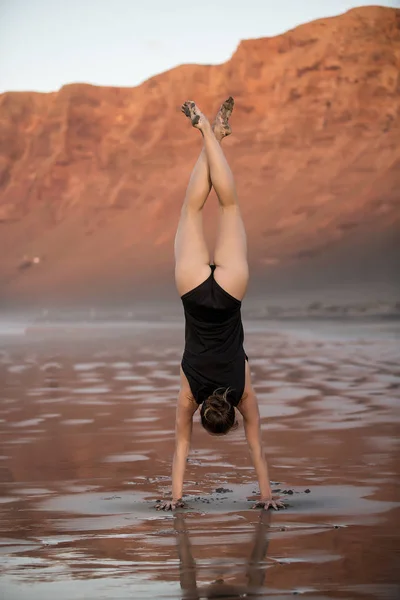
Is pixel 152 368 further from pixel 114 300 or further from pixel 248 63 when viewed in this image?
pixel 248 63

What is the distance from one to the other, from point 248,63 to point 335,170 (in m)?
19.0

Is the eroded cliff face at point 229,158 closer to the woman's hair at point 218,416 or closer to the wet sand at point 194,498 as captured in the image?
the wet sand at point 194,498

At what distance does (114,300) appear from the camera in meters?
92.9

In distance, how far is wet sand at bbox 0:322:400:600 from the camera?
5.07 m

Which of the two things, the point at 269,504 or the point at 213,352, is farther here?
the point at 213,352

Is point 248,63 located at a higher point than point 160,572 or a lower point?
higher

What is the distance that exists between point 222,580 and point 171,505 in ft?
6.31

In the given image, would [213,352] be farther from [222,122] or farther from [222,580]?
[222,580]

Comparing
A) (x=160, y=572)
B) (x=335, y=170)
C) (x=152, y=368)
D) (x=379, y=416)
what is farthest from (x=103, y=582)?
(x=335, y=170)

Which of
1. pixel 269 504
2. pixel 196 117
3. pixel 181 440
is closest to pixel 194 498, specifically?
pixel 181 440

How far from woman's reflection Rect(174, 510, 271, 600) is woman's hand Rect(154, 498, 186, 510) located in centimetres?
77

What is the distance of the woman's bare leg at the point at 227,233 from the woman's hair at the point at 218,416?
62cm

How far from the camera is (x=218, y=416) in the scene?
6.78 meters

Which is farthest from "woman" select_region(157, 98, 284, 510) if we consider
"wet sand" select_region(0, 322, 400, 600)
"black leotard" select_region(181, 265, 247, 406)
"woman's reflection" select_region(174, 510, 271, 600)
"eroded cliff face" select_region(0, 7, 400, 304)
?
"eroded cliff face" select_region(0, 7, 400, 304)
